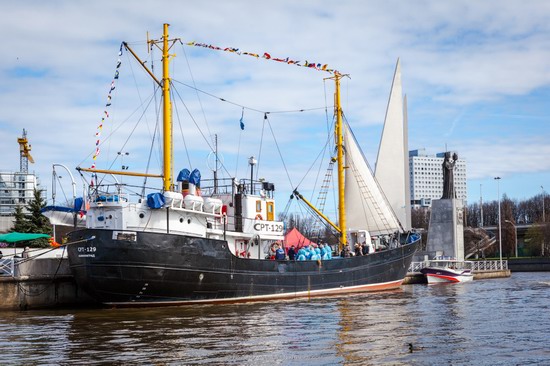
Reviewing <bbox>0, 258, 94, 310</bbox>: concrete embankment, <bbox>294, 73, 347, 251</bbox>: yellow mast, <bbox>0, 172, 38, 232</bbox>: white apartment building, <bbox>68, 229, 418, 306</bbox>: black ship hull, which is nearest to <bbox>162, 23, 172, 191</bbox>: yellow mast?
<bbox>68, 229, 418, 306</bbox>: black ship hull

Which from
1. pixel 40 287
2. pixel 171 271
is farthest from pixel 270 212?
pixel 40 287

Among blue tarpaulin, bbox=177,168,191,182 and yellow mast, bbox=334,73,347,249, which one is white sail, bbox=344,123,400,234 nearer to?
yellow mast, bbox=334,73,347,249

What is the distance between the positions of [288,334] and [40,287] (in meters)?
14.2

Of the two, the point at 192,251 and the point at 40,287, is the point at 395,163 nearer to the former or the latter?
the point at 192,251

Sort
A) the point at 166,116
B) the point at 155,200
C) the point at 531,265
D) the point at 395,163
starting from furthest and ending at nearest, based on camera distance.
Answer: the point at 531,265
the point at 395,163
the point at 166,116
the point at 155,200

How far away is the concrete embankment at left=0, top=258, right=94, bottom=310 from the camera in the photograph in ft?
99.7

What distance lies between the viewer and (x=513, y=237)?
106812 mm

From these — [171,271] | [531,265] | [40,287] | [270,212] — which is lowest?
[531,265]

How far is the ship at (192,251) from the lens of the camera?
29562 millimetres

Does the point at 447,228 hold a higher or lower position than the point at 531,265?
A: higher

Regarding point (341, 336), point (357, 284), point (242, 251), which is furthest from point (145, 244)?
point (357, 284)

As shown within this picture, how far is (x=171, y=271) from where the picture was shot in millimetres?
30328

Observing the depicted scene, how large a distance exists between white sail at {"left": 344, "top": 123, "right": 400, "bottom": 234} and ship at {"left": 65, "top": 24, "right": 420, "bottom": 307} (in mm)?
1836

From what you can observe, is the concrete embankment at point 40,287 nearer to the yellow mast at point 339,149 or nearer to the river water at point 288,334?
the river water at point 288,334
